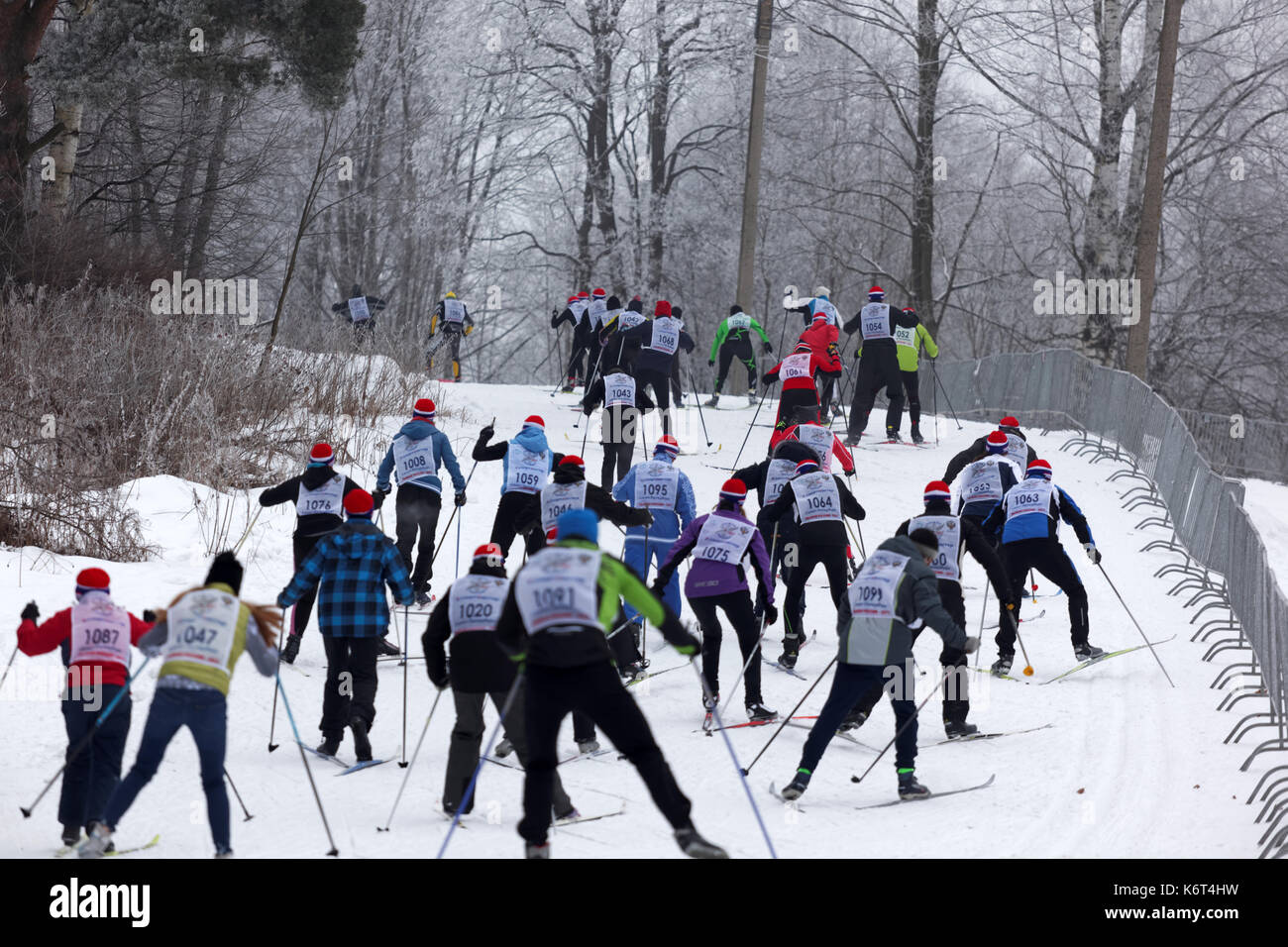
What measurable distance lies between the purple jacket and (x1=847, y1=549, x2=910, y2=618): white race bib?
1.46 metres

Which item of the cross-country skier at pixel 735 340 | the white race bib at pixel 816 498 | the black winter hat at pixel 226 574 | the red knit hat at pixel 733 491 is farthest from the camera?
the cross-country skier at pixel 735 340

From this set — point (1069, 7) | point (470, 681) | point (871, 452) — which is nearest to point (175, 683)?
point (470, 681)

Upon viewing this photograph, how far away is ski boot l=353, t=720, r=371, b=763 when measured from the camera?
928 centimetres

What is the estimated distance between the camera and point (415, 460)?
1259cm

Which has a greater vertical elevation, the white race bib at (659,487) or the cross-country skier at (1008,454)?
the cross-country skier at (1008,454)

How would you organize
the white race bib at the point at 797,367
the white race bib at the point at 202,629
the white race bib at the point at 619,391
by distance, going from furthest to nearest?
the white race bib at the point at 797,367 → the white race bib at the point at 619,391 → the white race bib at the point at 202,629

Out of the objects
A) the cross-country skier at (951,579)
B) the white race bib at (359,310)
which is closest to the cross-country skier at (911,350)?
the cross-country skier at (951,579)

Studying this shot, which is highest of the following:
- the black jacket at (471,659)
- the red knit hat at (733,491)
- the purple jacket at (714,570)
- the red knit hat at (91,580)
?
the red knit hat at (733,491)

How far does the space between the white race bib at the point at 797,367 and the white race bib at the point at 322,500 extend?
23.4 feet

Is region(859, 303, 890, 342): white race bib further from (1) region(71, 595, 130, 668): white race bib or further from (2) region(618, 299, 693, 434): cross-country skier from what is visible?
(1) region(71, 595, 130, 668): white race bib

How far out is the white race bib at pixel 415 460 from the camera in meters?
12.6

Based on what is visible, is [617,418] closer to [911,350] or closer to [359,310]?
[911,350]

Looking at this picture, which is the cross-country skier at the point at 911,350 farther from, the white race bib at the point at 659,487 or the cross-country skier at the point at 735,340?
the white race bib at the point at 659,487

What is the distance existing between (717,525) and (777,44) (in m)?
28.9
